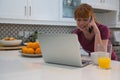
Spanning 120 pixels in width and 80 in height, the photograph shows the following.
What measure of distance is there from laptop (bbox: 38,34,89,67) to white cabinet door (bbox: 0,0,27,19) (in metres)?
1.42

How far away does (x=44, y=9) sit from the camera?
291cm

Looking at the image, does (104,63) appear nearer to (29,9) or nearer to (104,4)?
(29,9)

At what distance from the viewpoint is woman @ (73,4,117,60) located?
5.45 ft

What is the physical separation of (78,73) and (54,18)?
6.61 ft

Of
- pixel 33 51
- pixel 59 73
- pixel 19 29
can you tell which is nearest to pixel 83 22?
pixel 33 51

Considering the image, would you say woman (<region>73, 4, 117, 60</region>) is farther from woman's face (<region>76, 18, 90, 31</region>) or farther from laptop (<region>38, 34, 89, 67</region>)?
laptop (<region>38, 34, 89, 67</region>)

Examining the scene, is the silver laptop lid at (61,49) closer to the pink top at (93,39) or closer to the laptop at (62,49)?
the laptop at (62,49)

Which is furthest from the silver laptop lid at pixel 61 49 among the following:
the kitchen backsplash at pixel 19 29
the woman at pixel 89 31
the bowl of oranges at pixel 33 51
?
the kitchen backsplash at pixel 19 29

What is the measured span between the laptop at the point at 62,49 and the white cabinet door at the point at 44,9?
151cm

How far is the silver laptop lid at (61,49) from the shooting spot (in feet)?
3.94

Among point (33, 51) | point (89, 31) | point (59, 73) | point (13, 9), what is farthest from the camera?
point (13, 9)

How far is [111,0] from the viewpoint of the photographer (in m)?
3.68

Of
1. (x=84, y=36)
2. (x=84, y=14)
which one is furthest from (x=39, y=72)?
(x=84, y=36)

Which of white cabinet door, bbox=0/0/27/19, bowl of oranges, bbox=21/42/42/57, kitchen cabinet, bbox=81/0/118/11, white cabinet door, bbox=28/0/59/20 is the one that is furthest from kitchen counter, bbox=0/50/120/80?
kitchen cabinet, bbox=81/0/118/11
